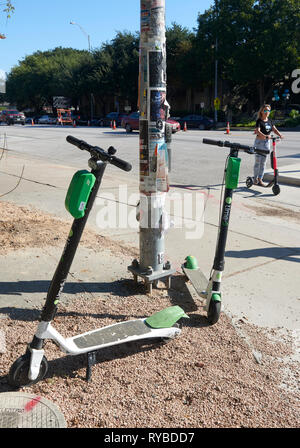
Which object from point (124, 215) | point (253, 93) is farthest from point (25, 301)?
point (253, 93)

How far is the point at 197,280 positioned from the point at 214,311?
0.65 meters

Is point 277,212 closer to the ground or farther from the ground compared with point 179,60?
closer to the ground

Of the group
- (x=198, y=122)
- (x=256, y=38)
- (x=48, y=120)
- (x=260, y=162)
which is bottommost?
(x=48, y=120)

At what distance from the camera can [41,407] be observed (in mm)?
2480

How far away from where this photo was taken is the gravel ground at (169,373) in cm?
253

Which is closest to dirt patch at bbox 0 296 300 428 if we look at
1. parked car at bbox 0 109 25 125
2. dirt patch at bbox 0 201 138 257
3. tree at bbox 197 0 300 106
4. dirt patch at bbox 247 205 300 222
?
dirt patch at bbox 0 201 138 257

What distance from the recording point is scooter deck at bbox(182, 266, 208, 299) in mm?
3949

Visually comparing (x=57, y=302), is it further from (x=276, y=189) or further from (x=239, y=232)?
(x=276, y=189)

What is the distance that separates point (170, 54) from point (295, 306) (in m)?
53.3

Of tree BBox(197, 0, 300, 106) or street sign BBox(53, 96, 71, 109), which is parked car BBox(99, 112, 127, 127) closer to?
tree BBox(197, 0, 300, 106)

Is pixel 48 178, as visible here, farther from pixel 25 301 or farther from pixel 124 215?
pixel 25 301

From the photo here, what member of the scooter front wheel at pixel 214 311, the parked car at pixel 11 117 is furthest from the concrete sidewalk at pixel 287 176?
the parked car at pixel 11 117

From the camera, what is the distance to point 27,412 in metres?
2.44

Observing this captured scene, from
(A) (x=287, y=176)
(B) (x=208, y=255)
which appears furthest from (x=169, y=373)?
(A) (x=287, y=176)
